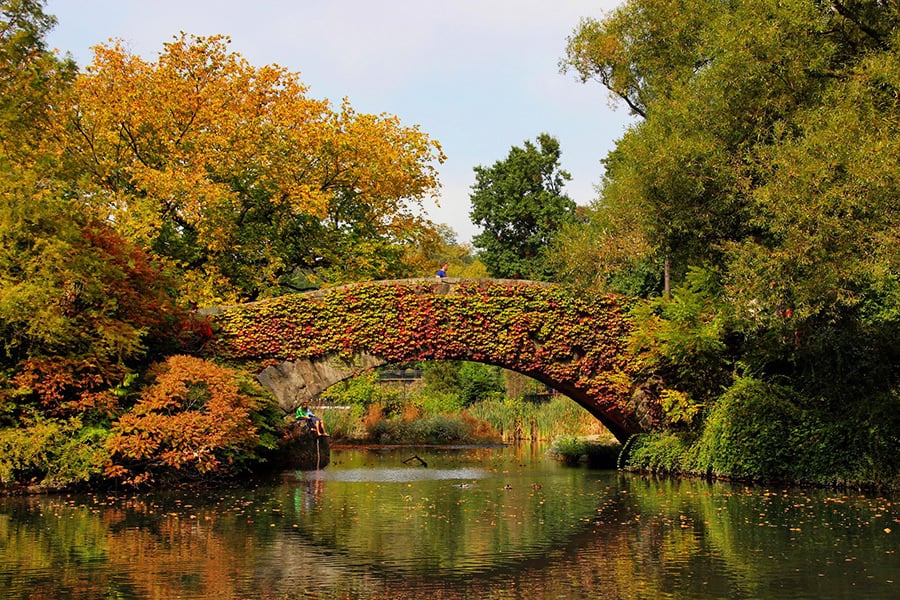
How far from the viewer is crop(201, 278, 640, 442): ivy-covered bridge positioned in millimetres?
16672

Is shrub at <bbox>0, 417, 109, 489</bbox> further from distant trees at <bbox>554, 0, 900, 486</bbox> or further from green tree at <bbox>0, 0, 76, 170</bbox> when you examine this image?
distant trees at <bbox>554, 0, 900, 486</bbox>

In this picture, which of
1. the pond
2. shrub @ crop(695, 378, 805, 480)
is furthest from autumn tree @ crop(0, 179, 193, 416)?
shrub @ crop(695, 378, 805, 480)

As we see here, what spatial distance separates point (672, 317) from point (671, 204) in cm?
192

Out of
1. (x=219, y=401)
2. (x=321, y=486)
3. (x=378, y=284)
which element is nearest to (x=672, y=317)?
(x=378, y=284)

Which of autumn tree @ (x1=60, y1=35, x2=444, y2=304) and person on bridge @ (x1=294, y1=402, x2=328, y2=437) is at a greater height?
autumn tree @ (x1=60, y1=35, x2=444, y2=304)

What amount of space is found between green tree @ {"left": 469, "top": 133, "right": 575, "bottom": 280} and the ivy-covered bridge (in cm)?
2457

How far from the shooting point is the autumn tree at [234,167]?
882 inches

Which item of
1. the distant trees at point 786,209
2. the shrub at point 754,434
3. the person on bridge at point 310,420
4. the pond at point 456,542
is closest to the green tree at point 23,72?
the pond at point 456,542

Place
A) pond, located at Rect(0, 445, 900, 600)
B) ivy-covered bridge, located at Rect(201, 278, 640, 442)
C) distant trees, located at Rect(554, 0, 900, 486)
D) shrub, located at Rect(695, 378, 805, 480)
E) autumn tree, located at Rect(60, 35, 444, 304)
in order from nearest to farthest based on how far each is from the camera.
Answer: pond, located at Rect(0, 445, 900, 600)
distant trees, located at Rect(554, 0, 900, 486)
shrub, located at Rect(695, 378, 805, 480)
ivy-covered bridge, located at Rect(201, 278, 640, 442)
autumn tree, located at Rect(60, 35, 444, 304)

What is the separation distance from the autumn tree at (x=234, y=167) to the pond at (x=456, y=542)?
9.51 meters

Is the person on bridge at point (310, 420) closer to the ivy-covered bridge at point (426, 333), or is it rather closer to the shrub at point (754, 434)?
the ivy-covered bridge at point (426, 333)

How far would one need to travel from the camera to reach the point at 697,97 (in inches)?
598

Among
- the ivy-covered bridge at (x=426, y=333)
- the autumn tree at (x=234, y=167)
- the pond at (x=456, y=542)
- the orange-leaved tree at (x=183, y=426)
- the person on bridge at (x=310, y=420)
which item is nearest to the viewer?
the pond at (x=456, y=542)

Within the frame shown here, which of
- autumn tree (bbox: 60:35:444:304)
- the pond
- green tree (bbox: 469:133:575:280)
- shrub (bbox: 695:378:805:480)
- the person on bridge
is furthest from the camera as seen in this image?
green tree (bbox: 469:133:575:280)
